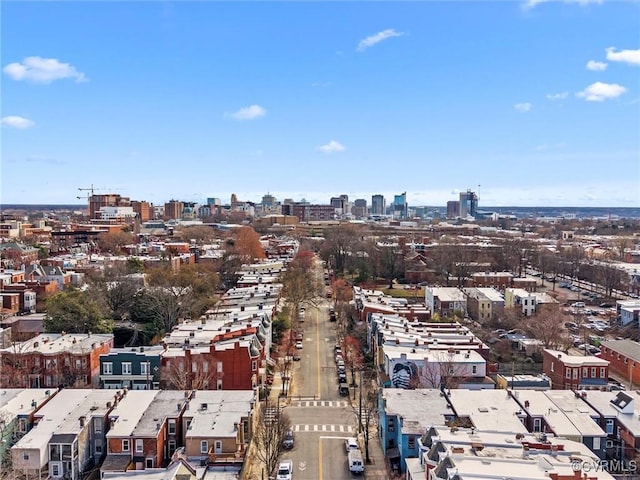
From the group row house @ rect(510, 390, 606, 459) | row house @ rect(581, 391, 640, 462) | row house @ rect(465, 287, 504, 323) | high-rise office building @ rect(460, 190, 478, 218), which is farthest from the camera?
high-rise office building @ rect(460, 190, 478, 218)

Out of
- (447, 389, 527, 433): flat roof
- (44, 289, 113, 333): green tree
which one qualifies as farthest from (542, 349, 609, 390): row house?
(44, 289, 113, 333): green tree

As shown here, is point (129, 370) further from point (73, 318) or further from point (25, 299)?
point (25, 299)

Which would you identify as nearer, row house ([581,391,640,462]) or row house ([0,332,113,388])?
row house ([581,391,640,462])

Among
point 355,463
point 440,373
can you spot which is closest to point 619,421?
point 440,373

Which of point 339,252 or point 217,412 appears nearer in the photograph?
point 217,412

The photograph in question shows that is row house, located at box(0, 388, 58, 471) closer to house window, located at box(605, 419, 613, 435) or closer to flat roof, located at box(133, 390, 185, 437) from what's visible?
flat roof, located at box(133, 390, 185, 437)

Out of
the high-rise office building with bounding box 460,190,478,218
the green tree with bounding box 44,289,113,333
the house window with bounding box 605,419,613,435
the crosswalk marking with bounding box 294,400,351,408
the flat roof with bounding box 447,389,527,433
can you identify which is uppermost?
the high-rise office building with bounding box 460,190,478,218
